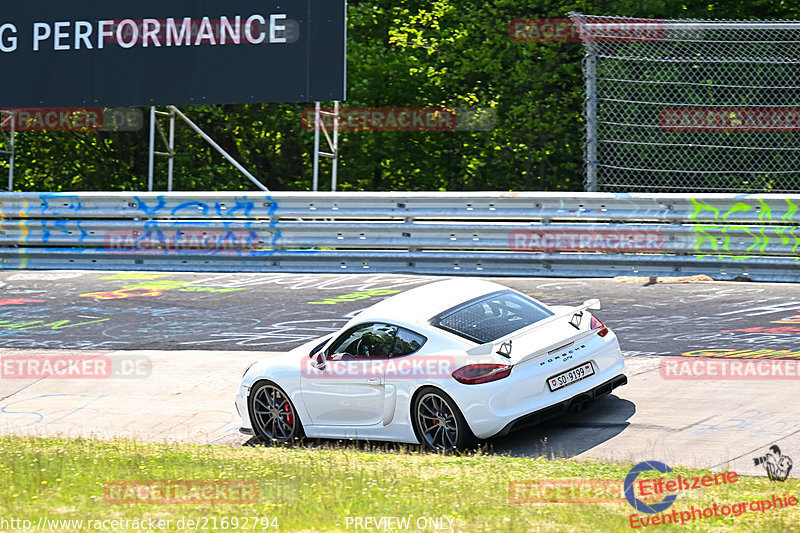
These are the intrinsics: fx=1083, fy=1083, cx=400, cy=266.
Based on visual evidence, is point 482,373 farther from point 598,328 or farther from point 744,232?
point 744,232

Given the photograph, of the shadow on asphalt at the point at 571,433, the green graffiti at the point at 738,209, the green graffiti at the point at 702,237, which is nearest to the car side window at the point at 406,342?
the shadow on asphalt at the point at 571,433

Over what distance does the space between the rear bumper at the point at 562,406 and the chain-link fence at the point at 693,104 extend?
5.90 metres

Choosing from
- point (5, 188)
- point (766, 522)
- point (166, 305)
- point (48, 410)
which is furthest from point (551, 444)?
point (5, 188)

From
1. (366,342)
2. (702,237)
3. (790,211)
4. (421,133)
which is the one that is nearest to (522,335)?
(366,342)

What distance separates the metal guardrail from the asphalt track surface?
0.38 meters

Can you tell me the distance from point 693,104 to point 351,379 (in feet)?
31.1

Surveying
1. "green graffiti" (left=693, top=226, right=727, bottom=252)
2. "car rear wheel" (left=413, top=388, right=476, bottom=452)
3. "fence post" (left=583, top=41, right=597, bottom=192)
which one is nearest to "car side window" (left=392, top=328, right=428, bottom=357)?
"car rear wheel" (left=413, top=388, right=476, bottom=452)

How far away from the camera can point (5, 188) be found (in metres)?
25.6

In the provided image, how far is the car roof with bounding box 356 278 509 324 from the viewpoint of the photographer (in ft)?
29.7

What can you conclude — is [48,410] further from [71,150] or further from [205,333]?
[71,150]

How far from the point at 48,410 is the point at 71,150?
1518cm

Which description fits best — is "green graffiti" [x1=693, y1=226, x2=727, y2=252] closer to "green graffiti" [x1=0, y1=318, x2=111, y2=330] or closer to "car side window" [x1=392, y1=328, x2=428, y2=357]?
"car side window" [x1=392, y1=328, x2=428, y2=357]

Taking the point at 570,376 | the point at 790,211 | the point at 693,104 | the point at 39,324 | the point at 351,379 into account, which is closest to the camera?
the point at 570,376

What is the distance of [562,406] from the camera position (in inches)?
339
